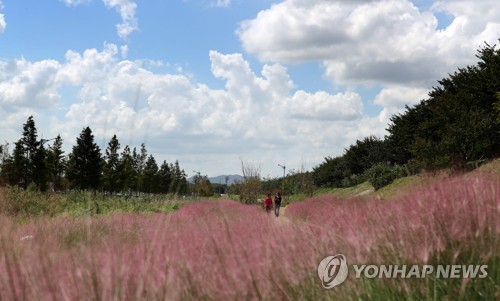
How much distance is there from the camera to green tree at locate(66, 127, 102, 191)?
5841cm

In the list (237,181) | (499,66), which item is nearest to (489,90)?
(499,66)

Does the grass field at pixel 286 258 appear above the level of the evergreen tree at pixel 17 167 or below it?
below

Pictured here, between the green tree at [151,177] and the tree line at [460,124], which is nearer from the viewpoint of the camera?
the tree line at [460,124]

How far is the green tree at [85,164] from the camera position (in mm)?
58406

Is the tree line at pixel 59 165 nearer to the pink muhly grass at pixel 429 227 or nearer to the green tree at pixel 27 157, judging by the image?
the green tree at pixel 27 157

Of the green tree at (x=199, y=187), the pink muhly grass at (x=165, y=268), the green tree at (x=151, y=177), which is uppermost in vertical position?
the green tree at (x=151, y=177)

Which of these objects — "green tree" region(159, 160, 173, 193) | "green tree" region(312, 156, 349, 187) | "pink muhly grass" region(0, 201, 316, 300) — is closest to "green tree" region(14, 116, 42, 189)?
"green tree" region(159, 160, 173, 193)

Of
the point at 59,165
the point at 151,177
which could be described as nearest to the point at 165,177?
the point at 151,177

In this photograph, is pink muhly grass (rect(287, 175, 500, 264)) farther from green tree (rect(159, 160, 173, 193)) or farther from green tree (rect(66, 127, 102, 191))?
green tree (rect(159, 160, 173, 193))

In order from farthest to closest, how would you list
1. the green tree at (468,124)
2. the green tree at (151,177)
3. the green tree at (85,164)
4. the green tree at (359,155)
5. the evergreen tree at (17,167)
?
the green tree at (151,177)
the green tree at (359,155)
the green tree at (85,164)
the evergreen tree at (17,167)
the green tree at (468,124)

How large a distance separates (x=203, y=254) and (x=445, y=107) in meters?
36.1

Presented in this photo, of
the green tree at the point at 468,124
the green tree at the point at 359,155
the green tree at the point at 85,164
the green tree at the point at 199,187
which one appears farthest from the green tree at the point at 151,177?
the green tree at the point at 468,124

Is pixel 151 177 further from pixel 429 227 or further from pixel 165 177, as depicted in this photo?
pixel 429 227

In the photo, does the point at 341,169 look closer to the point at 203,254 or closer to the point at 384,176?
the point at 384,176
